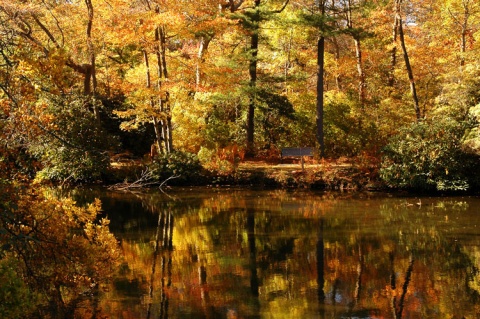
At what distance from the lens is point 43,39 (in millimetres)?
26484

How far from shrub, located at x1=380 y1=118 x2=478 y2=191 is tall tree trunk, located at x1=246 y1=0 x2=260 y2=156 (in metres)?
6.32

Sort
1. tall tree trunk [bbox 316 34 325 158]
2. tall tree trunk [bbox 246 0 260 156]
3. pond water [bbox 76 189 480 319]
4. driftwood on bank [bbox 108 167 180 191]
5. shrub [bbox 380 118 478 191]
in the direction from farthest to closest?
1. tall tree trunk [bbox 316 34 325 158]
2. tall tree trunk [bbox 246 0 260 156]
3. driftwood on bank [bbox 108 167 180 191]
4. shrub [bbox 380 118 478 191]
5. pond water [bbox 76 189 480 319]

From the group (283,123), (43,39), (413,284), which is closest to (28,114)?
(413,284)

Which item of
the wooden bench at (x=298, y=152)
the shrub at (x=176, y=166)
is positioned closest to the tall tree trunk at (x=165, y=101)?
the shrub at (x=176, y=166)

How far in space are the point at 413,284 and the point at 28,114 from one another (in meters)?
6.22

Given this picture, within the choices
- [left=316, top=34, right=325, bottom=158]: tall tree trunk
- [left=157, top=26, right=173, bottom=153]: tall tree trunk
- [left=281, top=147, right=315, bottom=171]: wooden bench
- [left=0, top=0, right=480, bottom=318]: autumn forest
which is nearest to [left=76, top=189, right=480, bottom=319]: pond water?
[left=0, top=0, right=480, bottom=318]: autumn forest

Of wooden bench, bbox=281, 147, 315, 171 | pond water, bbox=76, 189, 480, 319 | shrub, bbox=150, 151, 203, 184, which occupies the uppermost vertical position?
wooden bench, bbox=281, 147, 315, 171

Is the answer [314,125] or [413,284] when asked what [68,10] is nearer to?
[314,125]

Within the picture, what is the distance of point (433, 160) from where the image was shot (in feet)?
63.3

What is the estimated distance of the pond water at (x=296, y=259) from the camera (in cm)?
802

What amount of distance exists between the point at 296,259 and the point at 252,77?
14.3 m

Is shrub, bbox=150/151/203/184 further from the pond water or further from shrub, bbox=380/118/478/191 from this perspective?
shrub, bbox=380/118/478/191

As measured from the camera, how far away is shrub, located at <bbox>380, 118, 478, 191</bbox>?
19.2 metres

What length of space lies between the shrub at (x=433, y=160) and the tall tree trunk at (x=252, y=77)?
6.32 metres
